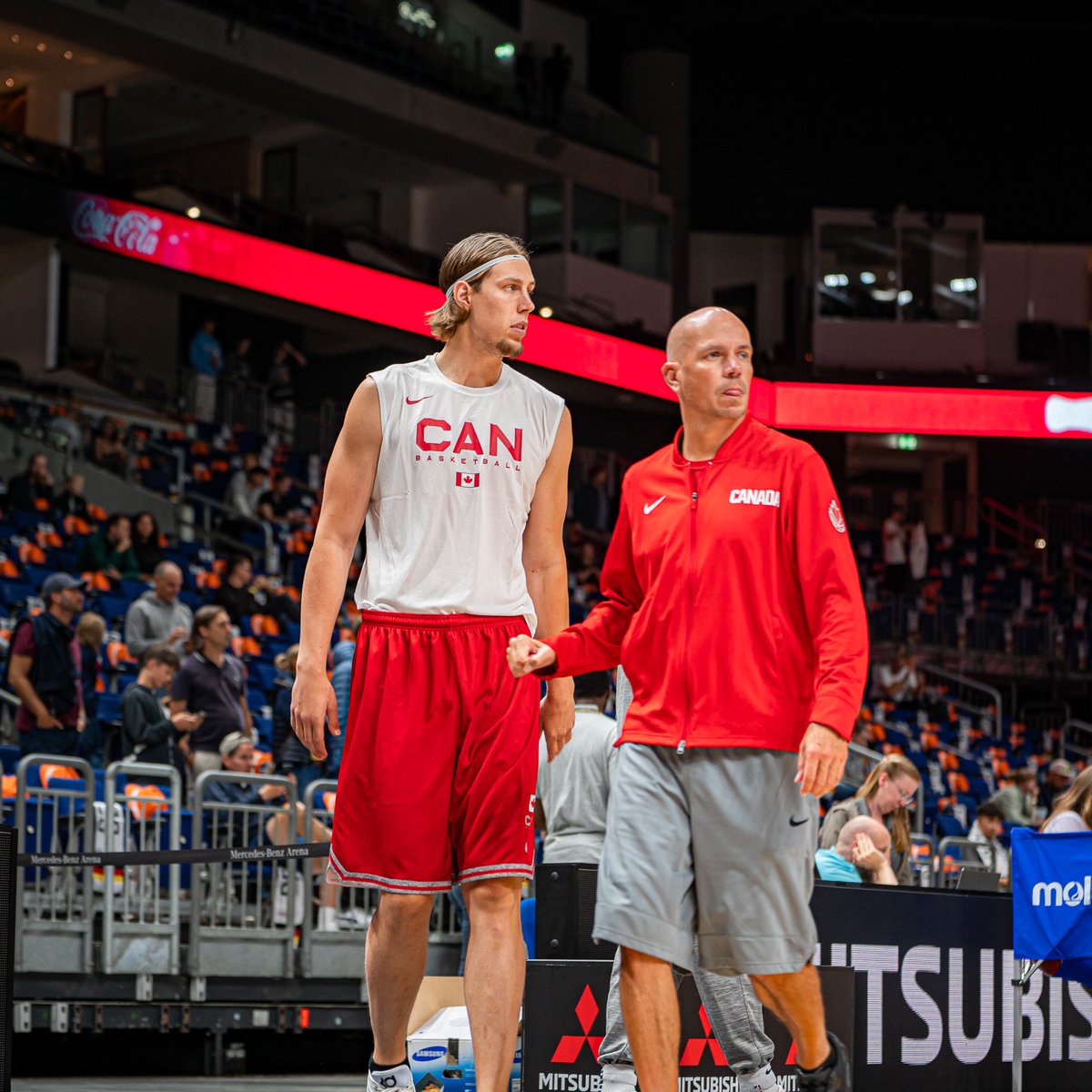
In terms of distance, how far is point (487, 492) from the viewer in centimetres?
402

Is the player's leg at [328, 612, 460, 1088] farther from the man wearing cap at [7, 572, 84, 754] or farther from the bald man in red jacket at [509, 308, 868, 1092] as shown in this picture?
the man wearing cap at [7, 572, 84, 754]

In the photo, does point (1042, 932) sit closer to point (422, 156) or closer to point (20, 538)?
point (20, 538)

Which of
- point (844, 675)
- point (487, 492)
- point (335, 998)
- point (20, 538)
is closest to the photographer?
point (844, 675)

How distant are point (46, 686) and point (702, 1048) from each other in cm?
511

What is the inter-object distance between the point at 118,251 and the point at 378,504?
1744 cm

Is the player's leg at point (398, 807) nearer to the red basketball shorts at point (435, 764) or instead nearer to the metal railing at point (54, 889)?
the red basketball shorts at point (435, 764)

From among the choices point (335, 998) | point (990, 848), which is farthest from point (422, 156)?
point (335, 998)

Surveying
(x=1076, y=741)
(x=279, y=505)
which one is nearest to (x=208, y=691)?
(x=279, y=505)

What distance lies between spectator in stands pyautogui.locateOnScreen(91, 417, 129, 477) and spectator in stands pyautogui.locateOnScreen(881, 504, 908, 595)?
1222 cm

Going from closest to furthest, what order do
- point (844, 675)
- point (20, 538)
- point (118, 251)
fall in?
point (844, 675), point (20, 538), point (118, 251)

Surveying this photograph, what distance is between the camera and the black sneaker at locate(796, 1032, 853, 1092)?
3.89 metres

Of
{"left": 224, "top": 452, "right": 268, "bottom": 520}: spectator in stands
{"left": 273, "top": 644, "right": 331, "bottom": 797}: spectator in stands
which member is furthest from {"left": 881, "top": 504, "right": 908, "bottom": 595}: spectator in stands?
{"left": 273, "top": 644, "right": 331, "bottom": 797}: spectator in stands

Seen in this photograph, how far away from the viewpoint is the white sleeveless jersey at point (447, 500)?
3.96 m

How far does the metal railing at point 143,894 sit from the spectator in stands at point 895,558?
19.1m
